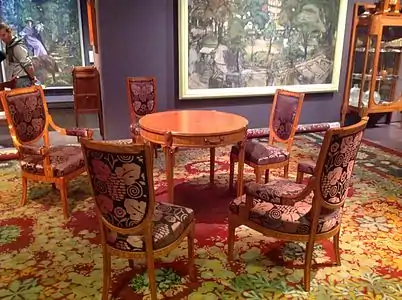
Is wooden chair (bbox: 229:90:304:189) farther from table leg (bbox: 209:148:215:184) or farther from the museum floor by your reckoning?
the museum floor

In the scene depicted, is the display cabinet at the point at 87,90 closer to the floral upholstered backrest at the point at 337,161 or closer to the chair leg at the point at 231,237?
the chair leg at the point at 231,237

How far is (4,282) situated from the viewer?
240 centimetres

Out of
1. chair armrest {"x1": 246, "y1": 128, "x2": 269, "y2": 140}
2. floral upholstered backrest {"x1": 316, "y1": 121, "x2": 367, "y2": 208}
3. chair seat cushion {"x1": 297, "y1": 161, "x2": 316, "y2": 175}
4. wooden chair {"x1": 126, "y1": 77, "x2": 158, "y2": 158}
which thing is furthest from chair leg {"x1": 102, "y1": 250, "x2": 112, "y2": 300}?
chair armrest {"x1": 246, "y1": 128, "x2": 269, "y2": 140}

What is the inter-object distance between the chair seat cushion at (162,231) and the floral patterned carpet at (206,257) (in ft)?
1.18

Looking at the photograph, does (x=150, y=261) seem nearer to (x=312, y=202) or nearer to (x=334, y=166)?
(x=312, y=202)

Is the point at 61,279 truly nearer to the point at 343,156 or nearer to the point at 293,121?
the point at 343,156

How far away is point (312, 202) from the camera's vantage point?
2.27m

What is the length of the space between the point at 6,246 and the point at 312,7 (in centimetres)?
495

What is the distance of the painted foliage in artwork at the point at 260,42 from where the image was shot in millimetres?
5289

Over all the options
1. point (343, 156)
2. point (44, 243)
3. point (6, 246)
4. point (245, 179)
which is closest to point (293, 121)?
point (245, 179)

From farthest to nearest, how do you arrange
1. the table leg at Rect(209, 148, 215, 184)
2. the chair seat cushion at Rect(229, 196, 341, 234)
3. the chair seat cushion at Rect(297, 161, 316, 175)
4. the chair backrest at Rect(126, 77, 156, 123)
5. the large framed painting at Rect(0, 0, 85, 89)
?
the large framed painting at Rect(0, 0, 85, 89)
the chair backrest at Rect(126, 77, 156, 123)
the table leg at Rect(209, 148, 215, 184)
the chair seat cushion at Rect(297, 161, 316, 175)
the chair seat cushion at Rect(229, 196, 341, 234)

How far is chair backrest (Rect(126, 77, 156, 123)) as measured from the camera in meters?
4.54

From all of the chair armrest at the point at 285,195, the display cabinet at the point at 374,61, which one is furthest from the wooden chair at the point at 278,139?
the display cabinet at the point at 374,61

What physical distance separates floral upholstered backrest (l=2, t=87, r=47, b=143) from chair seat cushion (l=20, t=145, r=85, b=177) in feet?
0.71
